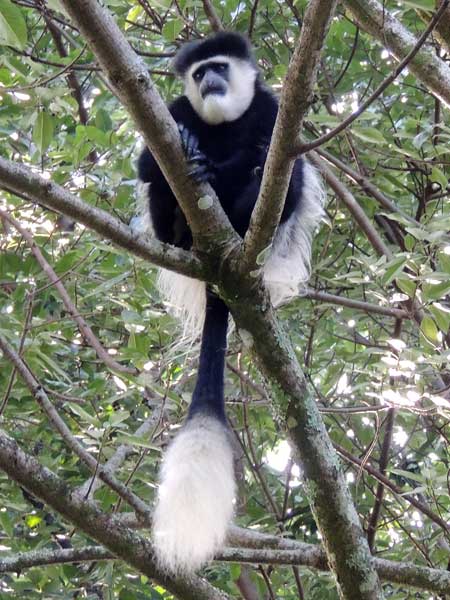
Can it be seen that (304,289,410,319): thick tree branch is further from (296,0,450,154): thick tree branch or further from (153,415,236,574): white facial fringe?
(296,0,450,154): thick tree branch

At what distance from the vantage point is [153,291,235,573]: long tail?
4.98 feet

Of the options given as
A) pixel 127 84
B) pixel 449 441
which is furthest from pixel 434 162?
pixel 127 84

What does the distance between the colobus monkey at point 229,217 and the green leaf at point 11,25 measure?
1.23ft

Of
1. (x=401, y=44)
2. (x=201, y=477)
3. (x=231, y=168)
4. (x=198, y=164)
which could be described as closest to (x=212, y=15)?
(x=231, y=168)

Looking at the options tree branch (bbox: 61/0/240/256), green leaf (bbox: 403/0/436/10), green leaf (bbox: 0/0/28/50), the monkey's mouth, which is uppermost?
the monkey's mouth

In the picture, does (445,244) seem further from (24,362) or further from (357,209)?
(24,362)

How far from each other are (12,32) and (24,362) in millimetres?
782

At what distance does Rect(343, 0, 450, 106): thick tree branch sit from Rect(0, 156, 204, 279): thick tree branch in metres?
0.53

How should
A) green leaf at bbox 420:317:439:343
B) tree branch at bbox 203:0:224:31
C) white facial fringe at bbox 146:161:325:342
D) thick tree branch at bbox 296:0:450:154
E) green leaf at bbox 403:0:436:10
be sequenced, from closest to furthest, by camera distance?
thick tree branch at bbox 296:0:450:154 < green leaf at bbox 403:0:436:10 < green leaf at bbox 420:317:439:343 < tree branch at bbox 203:0:224:31 < white facial fringe at bbox 146:161:325:342

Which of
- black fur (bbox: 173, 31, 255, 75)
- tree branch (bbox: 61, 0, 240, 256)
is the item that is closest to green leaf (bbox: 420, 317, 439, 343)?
tree branch (bbox: 61, 0, 240, 256)

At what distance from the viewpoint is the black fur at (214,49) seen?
237 cm

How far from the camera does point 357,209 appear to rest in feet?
7.22

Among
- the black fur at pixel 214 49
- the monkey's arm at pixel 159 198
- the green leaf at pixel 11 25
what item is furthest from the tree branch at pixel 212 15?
the green leaf at pixel 11 25

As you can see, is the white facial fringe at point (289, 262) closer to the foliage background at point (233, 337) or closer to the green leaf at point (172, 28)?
the foliage background at point (233, 337)
